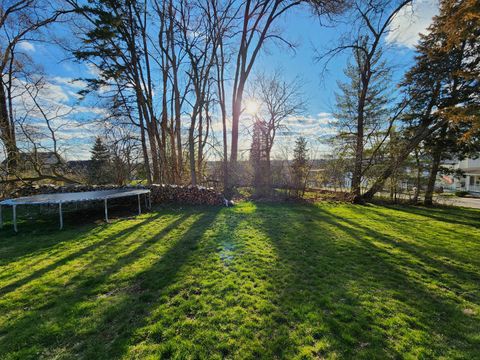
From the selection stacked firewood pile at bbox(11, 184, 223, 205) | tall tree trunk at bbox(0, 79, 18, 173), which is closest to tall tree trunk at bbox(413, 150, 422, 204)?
stacked firewood pile at bbox(11, 184, 223, 205)

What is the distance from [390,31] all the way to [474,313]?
12.1 m

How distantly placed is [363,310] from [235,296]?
138cm

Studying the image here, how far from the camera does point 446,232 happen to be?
215 inches

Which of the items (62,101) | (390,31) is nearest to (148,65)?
(62,101)

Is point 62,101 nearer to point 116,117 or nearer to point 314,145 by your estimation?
point 116,117

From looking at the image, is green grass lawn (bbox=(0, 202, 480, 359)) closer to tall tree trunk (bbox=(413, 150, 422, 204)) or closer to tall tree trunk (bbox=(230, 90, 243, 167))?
tall tree trunk (bbox=(230, 90, 243, 167))

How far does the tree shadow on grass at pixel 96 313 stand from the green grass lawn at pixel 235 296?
0.04ft

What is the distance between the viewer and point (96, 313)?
207 centimetres

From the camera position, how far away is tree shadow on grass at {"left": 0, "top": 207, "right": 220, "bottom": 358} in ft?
5.52

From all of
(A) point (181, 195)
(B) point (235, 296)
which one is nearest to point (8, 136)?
(A) point (181, 195)

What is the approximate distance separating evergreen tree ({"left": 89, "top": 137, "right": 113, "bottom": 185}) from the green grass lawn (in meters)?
6.80

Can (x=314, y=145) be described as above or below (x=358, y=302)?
above

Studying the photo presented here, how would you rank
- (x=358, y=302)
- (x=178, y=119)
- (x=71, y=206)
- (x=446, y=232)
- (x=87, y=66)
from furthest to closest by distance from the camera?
(x=178, y=119) < (x=87, y=66) < (x=71, y=206) < (x=446, y=232) < (x=358, y=302)

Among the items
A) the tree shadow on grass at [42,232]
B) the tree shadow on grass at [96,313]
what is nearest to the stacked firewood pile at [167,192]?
the tree shadow on grass at [42,232]
